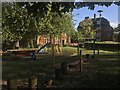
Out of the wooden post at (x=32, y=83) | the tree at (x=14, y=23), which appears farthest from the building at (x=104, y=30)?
the wooden post at (x=32, y=83)

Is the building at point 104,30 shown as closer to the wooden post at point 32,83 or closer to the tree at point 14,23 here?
the tree at point 14,23

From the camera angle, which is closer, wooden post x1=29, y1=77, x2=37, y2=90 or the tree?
wooden post x1=29, y1=77, x2=37, y2=90

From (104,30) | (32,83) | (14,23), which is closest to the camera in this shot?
(32,83)

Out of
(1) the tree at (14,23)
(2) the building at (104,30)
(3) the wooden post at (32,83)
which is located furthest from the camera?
(2) the building at (104,30)

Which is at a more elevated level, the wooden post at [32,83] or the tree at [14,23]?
the tree at [14,23]

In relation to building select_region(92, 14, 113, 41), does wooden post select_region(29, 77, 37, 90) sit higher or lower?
lower

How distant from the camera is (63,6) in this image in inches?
451

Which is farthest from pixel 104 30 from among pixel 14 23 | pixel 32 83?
pixel 32 83

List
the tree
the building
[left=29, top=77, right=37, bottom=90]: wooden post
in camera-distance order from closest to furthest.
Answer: [left=29, top=77, right=37, bottom=90]: wooden post → the tree → the building

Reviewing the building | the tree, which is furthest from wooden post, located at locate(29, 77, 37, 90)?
the building

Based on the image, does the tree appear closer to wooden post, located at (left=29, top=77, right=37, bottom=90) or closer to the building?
wooden post, located at (left=29, top=77, right=37, bottom=90)

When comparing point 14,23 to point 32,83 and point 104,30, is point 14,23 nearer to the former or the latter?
point 32,83

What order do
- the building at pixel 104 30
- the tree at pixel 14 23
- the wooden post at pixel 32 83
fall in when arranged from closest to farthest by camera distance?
the wooden post at pixel 32 83 < the tree at pixel 14 23 < the building at pixel 104 30

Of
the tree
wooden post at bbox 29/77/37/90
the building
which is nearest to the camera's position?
wooden post at bbox 29/77/37/90
